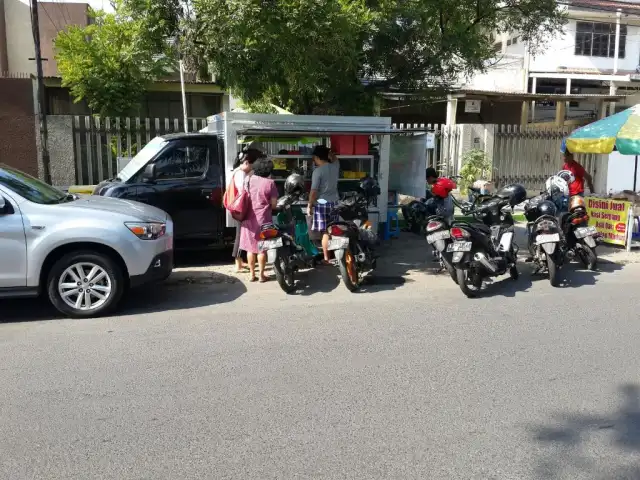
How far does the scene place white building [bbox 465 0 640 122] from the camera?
25.6 metres

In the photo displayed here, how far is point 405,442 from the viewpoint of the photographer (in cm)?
361

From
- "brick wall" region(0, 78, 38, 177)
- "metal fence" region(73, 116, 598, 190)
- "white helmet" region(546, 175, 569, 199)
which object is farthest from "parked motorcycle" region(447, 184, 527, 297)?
"brick wall" region(0, 78, 38, 177)

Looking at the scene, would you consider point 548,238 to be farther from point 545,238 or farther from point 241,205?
point 241,205

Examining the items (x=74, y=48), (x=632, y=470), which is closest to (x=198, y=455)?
→ (x=632, y=470)

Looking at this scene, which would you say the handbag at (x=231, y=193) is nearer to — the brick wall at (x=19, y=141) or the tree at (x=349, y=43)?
the tree at (x=349, y=43)

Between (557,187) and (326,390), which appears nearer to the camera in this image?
(326,390)

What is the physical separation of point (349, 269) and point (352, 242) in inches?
13.2

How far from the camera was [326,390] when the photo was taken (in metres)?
4.34

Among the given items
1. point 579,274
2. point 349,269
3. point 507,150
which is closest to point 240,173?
point 349,269

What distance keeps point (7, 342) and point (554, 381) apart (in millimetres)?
4704

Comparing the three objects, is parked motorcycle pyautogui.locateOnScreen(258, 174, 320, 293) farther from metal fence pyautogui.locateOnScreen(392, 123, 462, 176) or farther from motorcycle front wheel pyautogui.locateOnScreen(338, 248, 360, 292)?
metal fence pyautogui.locateOnScreen(392, 123, 462, 176)

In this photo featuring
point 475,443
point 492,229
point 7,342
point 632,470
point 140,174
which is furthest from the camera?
point 140,174

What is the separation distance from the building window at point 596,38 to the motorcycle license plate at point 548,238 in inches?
874

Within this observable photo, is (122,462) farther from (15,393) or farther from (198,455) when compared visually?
(15,393)
